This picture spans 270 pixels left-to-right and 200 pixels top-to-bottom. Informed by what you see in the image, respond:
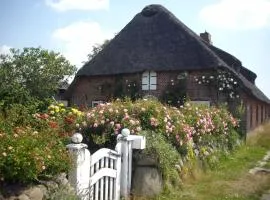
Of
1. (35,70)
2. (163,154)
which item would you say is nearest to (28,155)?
(163,154)

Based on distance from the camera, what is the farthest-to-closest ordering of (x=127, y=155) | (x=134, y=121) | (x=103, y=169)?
(x=134, y=121) < (x=127, y=155) < (x=103, y=169)

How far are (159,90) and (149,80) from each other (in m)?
0.83

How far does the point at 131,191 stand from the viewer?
7.14 meters

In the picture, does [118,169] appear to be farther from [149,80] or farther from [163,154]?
[149,80]

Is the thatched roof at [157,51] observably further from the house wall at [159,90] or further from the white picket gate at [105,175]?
the white picket gate at [105,175]

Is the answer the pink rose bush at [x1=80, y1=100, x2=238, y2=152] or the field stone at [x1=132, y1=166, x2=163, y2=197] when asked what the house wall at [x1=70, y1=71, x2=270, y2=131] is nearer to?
the pink rose bush at [x1=80, y1=100, x2=238, y2=152]

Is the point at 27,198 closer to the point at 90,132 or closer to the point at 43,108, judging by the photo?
the point at 90,132

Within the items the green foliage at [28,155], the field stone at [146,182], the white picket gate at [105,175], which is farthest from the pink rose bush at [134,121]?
the green foliage at [28,155]

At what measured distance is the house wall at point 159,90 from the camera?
68.3ft

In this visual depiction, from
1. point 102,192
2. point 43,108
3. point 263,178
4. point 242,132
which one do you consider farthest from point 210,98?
point 102,192

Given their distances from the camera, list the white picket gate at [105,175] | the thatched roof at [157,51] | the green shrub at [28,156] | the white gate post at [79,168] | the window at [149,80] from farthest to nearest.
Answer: the window at [149,80], the thatched roof at [157,51], the white picket gate at [105,175], the white gate post at [79,168], the green shrub at [28,156]

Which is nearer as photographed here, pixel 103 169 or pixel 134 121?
pixel 103 169

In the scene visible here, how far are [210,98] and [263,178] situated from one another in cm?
1183

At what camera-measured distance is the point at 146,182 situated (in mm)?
7164
